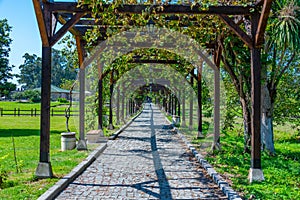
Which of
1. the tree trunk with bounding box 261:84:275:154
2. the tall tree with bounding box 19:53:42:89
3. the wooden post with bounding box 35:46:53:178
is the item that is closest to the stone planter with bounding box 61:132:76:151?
the wooden post with bounding box 35:46:53:178

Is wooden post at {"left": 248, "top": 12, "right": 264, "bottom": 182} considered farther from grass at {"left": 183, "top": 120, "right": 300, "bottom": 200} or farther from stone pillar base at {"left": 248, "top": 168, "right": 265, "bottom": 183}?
grass at {"left": 183, "top": 120, "right": 300, "bottom": 200}

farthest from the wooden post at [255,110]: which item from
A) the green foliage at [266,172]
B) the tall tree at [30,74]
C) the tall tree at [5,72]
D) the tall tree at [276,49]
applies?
the tall tree at [30,74]

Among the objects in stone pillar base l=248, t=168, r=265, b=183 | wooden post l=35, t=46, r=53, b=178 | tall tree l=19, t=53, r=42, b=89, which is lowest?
stone pillar base l=248, t=168, r=265, b=183

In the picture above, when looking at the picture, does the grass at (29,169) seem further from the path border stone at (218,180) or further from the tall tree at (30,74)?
the tall tree at (30,74)

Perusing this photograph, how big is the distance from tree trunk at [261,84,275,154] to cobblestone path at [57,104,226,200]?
215 centimetres

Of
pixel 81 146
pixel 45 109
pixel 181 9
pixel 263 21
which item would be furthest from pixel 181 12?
pixel 81 146

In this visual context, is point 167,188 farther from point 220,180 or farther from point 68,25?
point 68,25

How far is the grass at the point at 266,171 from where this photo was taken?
5444 mm

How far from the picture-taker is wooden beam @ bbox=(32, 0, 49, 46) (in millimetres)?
5961

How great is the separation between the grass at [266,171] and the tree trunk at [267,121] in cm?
30

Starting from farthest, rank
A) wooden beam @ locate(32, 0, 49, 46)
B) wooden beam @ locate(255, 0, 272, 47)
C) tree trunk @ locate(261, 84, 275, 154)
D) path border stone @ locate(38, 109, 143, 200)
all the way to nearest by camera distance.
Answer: tree trunk @ locate(261, 84, 275, 154) < wooden beam @ locate(32, 0, 49, 46) < wooden beam @ locate(255, 0, 272, 47) < path border stone @ locate(38, 109, 143, 200)

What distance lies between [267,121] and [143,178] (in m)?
4.63

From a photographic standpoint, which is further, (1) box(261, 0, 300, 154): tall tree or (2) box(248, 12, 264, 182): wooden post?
(1) box(261, 0, 300, 154): tall tree

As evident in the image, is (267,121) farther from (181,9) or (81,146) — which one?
(81,146)
